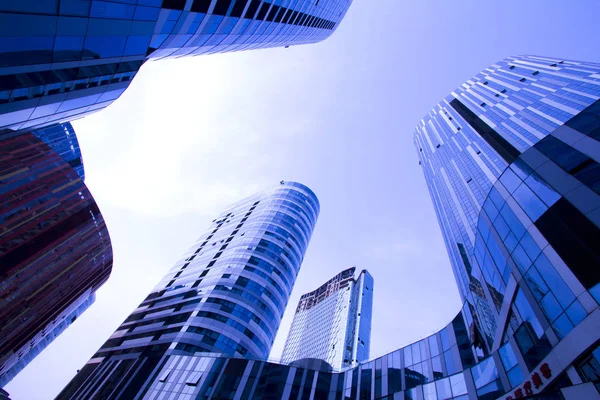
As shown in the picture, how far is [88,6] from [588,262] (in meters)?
30.5

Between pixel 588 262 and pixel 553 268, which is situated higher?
pixel 553 268

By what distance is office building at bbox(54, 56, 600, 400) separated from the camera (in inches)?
612

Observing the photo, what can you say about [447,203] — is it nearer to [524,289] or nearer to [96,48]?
[524,289]

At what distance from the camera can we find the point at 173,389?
42.8m

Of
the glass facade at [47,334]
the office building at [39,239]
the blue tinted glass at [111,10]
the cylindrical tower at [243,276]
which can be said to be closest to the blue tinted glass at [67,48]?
the blue tinted glass at [111,10]

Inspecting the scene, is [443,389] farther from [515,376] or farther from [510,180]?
[510,180]

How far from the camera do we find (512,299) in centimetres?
2150

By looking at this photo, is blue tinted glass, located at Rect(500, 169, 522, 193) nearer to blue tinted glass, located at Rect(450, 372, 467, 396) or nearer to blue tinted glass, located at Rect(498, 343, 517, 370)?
blue tinted glass, located at Rect(498, 343, 517, 370)

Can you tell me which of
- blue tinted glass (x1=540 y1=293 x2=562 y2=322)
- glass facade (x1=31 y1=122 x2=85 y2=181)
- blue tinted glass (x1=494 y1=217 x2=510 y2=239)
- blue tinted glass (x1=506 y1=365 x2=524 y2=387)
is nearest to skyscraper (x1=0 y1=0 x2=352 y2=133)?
blue tinted glass (x1=494 y1=217 x2=510 y2=239)

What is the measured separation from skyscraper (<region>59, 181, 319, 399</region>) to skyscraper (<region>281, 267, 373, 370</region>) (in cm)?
5633

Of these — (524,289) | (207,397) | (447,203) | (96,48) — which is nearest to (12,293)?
(207,397)

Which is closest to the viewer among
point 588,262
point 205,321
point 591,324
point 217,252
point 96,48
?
point 591,324

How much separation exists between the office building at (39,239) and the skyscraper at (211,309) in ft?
96.8

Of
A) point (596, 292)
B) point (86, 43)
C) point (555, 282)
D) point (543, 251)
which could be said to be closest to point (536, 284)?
point (555, 282)
